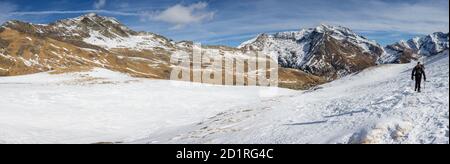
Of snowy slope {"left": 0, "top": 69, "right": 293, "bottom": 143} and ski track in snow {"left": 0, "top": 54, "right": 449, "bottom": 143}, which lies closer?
ski track in snow {"left": 0, "top": 54, "right": 449, "bottom": 143}

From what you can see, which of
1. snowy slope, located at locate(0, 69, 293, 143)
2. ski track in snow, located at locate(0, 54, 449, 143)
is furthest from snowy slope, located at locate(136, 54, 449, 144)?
snowy slope, located at locate(0, 69, 293, 143)

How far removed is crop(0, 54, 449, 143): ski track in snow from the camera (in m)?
19.6

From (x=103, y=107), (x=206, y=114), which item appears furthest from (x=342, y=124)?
(x=103, y=107)

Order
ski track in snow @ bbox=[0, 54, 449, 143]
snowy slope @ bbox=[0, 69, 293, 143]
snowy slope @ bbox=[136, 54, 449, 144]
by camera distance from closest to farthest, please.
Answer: snowy slope @ bbox=[136, 54, 449, 144]
ski track in snow @ bbox=[0, 54, 449, 143]
snowy slope @ bbox=[0, 69, 293, 143]

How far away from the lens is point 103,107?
40.8 meters

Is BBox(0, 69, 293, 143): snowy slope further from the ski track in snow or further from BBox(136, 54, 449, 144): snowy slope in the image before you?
BBox(136, 54, 449, 144): snowy slope

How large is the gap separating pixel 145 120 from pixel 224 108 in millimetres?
8258

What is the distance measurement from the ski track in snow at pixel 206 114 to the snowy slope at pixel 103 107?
0.07m

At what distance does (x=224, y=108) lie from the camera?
4150 cm

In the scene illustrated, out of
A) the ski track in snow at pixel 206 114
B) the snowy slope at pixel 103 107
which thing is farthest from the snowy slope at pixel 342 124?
the snowy slope at pixel 103 107

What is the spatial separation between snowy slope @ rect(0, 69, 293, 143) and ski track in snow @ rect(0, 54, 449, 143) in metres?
0.07

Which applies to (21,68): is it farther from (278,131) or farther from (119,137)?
(278,131)

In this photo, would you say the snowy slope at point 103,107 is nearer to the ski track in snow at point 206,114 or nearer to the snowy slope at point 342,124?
the ski track in snow at point 206,114
